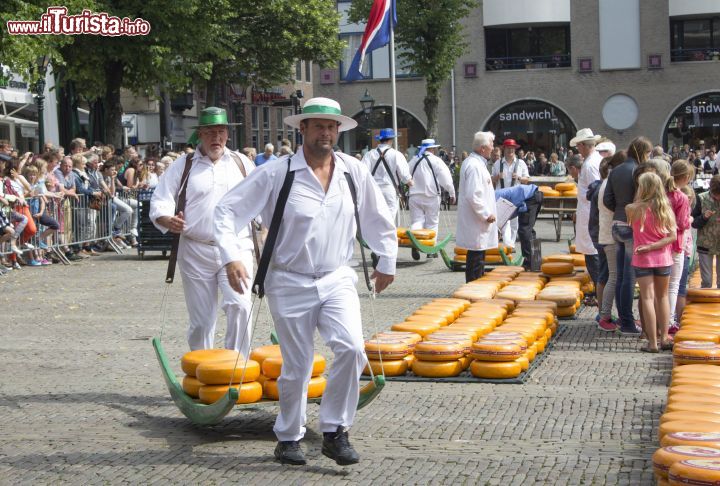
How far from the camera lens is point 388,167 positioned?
20906mm


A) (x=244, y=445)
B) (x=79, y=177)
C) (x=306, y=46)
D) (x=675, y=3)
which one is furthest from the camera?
(x=675, y=3)

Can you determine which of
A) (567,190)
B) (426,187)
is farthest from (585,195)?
(567,190)

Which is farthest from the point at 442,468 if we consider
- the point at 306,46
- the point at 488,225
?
the point at 306,46

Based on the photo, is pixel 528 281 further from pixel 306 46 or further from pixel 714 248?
pixel 306 46

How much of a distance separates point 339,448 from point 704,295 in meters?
6.09

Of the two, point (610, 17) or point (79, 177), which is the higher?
point (610, 17)

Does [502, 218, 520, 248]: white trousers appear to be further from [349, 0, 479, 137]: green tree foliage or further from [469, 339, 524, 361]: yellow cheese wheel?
[349, 0, 479, 137]: green tree foliage

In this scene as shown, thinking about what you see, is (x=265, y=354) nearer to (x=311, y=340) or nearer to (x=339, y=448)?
(x=311, y=340)

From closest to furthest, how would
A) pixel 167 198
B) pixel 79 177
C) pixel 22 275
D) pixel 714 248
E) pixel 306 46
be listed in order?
pixel 167 198 → pixel 714 248 → pixel 22 275 → pixel 79 177 → pixel 306 46

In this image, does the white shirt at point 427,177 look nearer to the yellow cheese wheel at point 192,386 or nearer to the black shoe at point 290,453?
the yellow cheese wheel at point 192,386

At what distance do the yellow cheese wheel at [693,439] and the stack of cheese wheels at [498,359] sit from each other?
3.22 m

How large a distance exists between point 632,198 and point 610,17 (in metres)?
44.1

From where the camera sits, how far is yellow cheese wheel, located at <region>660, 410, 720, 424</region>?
675 centimetres

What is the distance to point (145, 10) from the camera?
101ft
